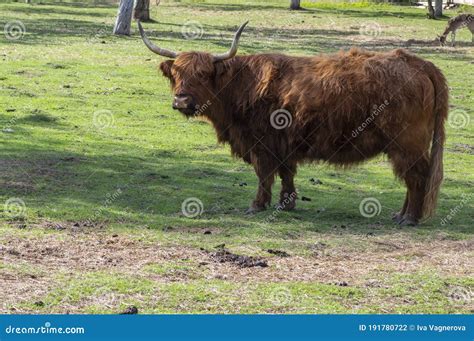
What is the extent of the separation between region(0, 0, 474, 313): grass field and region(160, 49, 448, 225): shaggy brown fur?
2.09 ft

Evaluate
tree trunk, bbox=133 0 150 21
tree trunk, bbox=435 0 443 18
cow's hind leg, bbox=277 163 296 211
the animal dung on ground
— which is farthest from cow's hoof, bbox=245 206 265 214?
tree trunk, bbox=435 0 443 18

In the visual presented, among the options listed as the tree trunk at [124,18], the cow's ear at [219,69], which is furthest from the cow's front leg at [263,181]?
the tree trunk at [124,18]

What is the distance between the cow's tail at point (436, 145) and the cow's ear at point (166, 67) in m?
2.94

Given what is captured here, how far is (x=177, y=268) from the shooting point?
8.34m

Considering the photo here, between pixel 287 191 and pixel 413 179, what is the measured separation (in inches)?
58.3

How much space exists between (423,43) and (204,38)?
7.55 meters

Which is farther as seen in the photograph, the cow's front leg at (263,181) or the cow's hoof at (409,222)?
the cow's front leg at (263,181)

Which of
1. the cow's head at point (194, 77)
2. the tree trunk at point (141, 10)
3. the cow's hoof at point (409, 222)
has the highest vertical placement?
the cow's head at point (194, 77)

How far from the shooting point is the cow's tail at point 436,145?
10.4 meters

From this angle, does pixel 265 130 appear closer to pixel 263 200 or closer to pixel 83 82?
pixel 263 200

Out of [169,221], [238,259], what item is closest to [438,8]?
[169,221]

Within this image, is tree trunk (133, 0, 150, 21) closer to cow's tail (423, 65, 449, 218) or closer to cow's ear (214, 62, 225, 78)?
cow's ear (214, 62, 225, 78)

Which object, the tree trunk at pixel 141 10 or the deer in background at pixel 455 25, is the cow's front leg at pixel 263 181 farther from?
the tree trunk at pixel 141 10

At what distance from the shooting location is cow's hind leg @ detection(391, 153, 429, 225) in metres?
10.4
